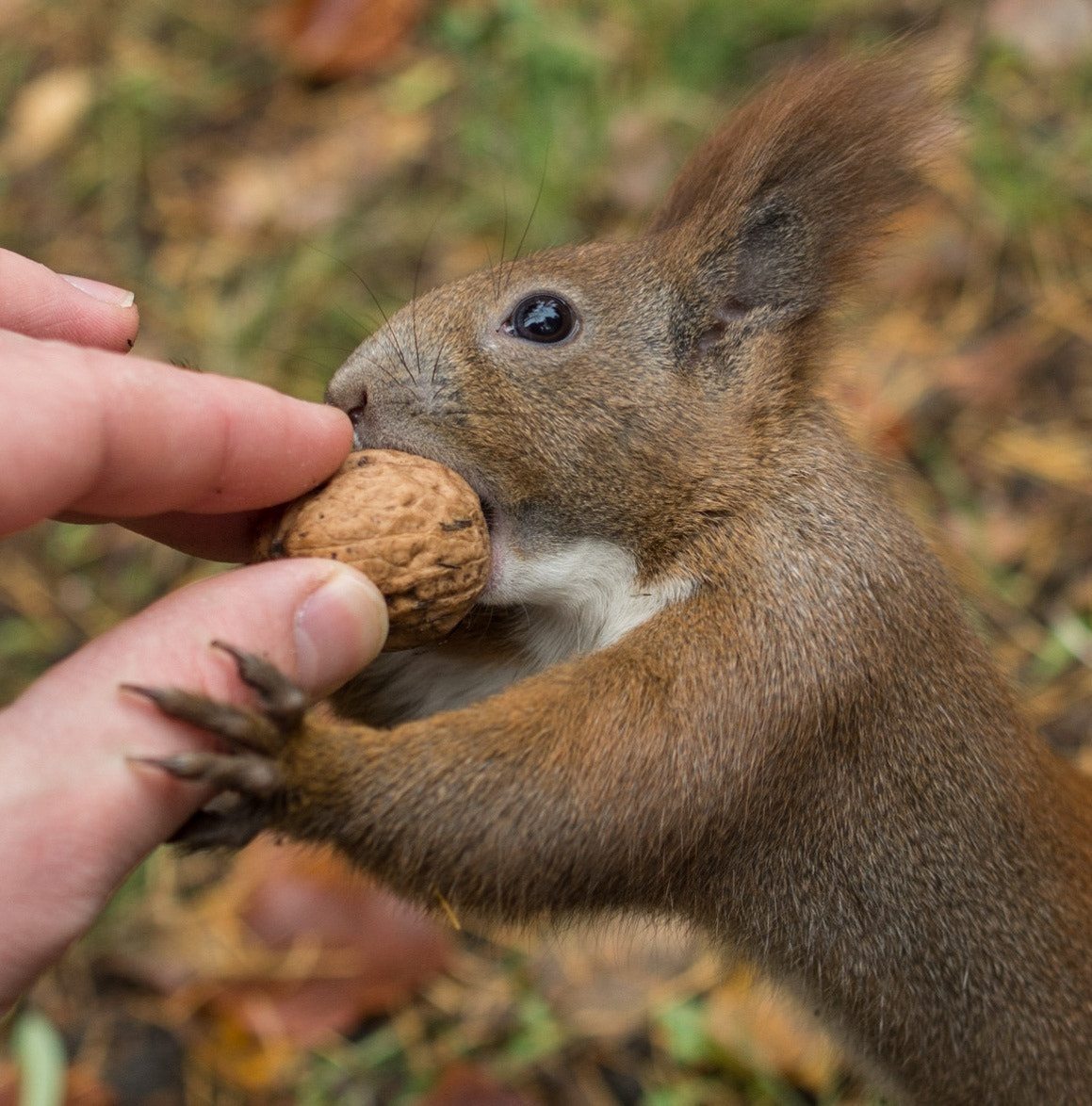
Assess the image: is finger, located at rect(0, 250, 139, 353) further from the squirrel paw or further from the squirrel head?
the squirrel paw

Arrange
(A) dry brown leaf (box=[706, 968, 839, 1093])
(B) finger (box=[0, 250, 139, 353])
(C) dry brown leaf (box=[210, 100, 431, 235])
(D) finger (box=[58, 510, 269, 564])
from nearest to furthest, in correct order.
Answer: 1. (B) finger (box=[0, 250, 139, 353])
2. (D) finger (box=[58, 510, 269, 564])
3. (A) dry brown leaf (box=[706, 968, 839, 1093])
4. (C) dry brown leaf (box=[210, 100, 431, 235])

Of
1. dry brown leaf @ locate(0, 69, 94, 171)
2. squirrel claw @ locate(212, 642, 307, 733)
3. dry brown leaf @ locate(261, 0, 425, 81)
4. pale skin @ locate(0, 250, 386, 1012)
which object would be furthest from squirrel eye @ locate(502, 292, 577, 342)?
dry brown leaf @ locate(0, 69, 94, 171)

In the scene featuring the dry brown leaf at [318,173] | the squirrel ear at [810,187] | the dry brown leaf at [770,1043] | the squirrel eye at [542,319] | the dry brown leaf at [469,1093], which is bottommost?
the dry brown leaf at [770,1043]

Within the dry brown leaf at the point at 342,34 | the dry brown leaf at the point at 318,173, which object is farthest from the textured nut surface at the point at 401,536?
the dry brown leaf at the point at 342,34

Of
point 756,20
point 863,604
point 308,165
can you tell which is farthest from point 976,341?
point 308,165

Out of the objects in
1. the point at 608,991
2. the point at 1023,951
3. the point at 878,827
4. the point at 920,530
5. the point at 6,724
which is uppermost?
the point at 6,724

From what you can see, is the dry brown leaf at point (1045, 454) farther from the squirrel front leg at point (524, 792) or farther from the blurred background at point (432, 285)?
the squirrel front leg at point (524, 792)

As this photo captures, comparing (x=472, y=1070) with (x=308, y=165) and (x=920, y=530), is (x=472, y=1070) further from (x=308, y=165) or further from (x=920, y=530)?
(x=308, y=165)
